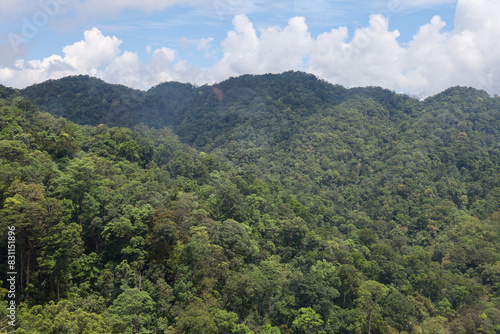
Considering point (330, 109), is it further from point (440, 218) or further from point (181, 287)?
point (181, 287)

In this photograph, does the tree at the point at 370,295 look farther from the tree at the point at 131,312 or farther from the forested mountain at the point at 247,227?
the tree at the point at 131,312

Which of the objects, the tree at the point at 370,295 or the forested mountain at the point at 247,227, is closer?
the forested mountain at the point at 247,227

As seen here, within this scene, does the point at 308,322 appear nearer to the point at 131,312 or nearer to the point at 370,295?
the point at 370,295

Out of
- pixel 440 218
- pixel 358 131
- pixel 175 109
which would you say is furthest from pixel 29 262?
pixel 175 109

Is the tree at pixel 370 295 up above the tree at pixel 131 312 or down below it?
below

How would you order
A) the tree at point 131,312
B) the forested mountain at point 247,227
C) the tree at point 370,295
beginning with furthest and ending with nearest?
the tree at point 370,295 < the forested mountain at point 247,227 < the tree at point 131,312

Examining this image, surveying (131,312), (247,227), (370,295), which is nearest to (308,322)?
(370,295)

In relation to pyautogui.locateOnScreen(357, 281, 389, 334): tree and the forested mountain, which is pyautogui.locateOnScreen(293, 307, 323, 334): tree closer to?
the forested mountain

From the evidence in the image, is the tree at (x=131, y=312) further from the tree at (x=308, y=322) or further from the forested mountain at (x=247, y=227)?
the tree at (x=308, y=322)

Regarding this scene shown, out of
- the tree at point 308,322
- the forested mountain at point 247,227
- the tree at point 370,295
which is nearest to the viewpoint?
the forested mountain at point 247,227

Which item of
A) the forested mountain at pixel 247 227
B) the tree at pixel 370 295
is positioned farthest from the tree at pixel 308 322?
the tree at pixel 370 295
